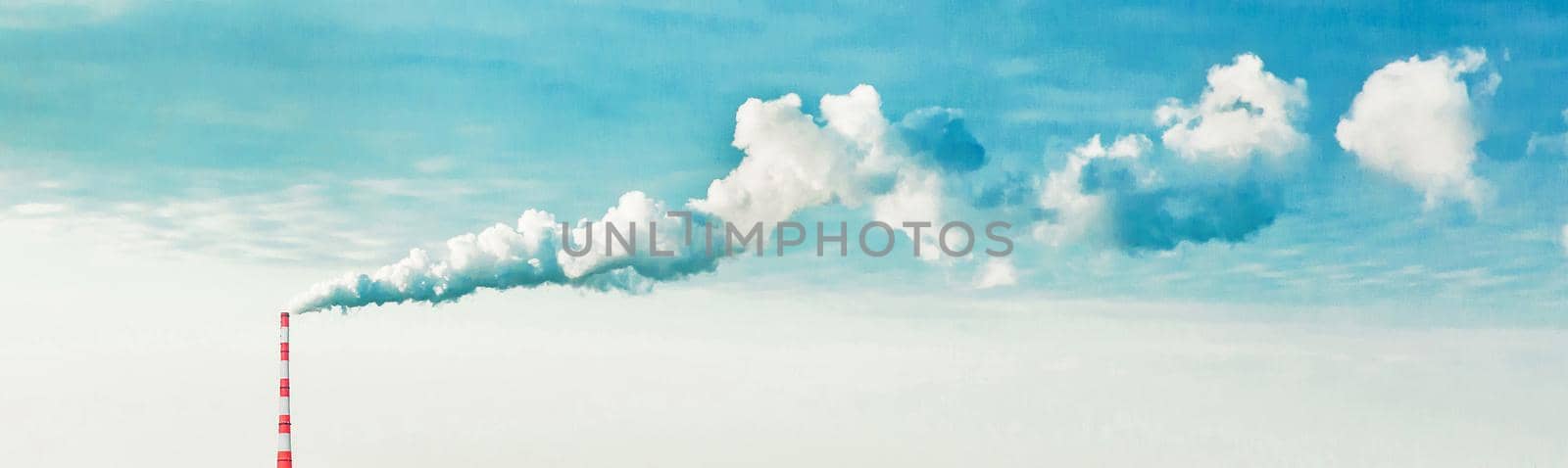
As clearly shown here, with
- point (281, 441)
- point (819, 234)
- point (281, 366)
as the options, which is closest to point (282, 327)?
point (281, 366)

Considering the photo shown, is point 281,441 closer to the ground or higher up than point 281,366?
closer to the ground

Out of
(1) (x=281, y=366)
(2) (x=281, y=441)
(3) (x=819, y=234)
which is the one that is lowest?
(2) (x=281, y=441)

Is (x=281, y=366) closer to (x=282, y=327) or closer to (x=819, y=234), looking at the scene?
(x=282, y=327)

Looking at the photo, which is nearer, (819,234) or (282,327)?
(819,234)

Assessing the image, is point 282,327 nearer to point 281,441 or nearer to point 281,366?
point 281,366

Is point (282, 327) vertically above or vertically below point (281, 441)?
above

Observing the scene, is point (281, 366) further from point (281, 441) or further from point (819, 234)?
point (819, 234)

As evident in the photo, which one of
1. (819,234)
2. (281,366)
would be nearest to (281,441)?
(281,366)

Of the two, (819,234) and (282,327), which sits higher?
(819,234)
